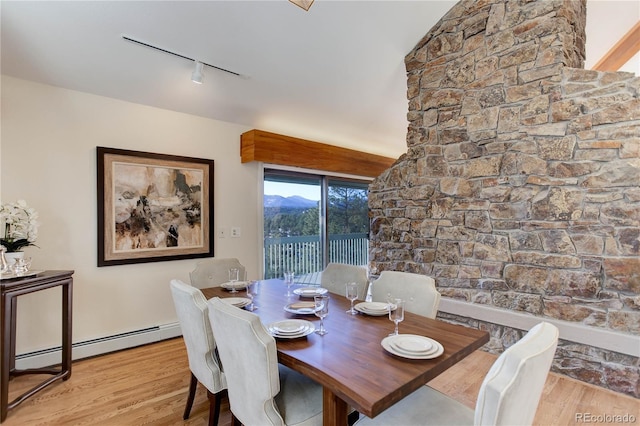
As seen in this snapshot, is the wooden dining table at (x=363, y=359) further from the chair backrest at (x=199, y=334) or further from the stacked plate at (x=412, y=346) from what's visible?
the chair backrest at (x=199, y=334)

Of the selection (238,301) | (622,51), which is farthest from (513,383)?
(622,51)

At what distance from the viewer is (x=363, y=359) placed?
1.30 metres

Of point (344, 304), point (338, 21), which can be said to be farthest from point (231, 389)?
point (338, 21)

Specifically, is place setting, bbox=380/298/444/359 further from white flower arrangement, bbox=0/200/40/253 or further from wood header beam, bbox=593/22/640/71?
wood header beam, bbox=593/22/640/71

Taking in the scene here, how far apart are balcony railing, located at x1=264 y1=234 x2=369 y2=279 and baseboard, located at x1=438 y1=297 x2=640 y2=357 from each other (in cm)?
210

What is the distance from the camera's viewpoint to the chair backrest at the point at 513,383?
0.91 m

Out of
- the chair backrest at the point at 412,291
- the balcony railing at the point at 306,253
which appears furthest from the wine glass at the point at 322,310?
the balcony railing at the point at 306,253

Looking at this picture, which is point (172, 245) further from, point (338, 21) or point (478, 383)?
point (478, 383)

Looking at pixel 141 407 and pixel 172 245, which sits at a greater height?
pixel 172 245

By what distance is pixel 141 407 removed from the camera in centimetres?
213

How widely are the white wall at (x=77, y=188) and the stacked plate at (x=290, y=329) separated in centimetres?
224

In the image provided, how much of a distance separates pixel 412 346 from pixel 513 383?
50cm

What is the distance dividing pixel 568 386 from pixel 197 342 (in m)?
2.69

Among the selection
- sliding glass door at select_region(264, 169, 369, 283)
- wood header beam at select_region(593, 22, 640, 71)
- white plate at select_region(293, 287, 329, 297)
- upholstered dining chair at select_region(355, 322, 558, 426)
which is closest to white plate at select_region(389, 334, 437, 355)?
upholstered dining chair at select_region(355, 322, 558, 426)
